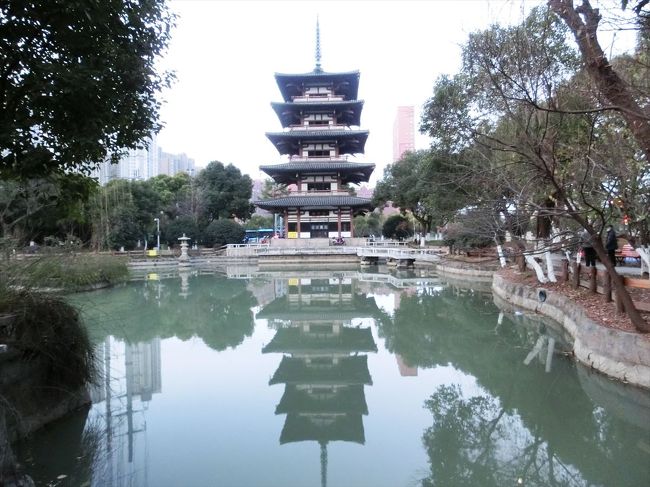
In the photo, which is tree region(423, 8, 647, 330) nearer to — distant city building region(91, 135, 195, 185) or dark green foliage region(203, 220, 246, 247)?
dark green foliage region(203, 220, 246, 247)

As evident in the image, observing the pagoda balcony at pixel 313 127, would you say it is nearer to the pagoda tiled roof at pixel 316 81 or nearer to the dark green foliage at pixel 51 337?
the pagoda tiled roof at pixel 316 81

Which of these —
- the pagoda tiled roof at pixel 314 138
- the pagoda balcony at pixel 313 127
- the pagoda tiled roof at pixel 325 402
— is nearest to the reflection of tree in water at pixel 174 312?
the pagoda tiled roof at pixel 325 402

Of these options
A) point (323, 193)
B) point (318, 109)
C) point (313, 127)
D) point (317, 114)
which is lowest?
point (323, 193)

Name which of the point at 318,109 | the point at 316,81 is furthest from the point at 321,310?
the point at 316,81

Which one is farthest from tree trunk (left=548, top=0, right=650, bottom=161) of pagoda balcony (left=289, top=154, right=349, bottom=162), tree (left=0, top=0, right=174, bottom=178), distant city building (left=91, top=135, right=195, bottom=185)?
distant city building (left=91, top=135, right=195, bottom=185)

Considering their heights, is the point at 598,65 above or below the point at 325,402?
above

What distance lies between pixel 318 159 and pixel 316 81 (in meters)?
5.22

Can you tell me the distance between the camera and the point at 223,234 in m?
34.4

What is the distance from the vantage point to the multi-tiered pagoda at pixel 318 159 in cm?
2903

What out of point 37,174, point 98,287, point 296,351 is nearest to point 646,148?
point 37,174

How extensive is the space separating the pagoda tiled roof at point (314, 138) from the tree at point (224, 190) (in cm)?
979

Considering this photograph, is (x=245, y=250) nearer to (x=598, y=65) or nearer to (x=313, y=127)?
(x=313, y=127)

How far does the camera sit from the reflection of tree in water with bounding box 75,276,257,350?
9.45 metres

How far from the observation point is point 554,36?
8.45 m
